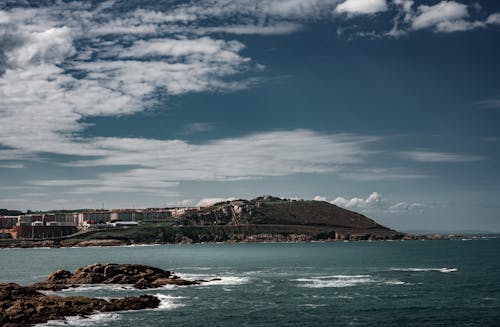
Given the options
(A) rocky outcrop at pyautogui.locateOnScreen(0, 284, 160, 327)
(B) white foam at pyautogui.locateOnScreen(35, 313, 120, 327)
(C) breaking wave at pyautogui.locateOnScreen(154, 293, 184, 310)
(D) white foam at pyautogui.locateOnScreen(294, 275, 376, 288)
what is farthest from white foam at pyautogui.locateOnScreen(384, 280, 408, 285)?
(B) white foam at pyautogui.locateOnScreen(35, 313, 120, 327)

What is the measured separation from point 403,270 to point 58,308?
88.8m

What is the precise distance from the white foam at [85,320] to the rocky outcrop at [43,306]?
1278 mm

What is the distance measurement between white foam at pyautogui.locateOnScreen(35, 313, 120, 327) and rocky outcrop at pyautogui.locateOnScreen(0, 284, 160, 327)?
1278mm

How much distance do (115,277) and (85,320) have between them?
140 feet

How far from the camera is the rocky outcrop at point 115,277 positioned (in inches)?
3971

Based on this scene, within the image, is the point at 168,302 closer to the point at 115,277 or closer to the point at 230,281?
the point at 230,281

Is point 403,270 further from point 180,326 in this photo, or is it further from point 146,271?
point 180,326

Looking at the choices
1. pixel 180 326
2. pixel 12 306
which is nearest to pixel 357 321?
pixel 180 326

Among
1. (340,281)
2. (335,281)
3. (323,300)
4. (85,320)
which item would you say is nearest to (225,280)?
(335,281)

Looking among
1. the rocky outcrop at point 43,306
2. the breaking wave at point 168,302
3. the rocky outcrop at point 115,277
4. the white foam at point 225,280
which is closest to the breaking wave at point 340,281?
the white foam at point 225,280

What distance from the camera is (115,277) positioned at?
107125 mm

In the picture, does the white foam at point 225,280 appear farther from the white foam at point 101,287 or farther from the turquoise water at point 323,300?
the white foam at point 101,287

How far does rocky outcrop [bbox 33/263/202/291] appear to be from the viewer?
10088 centimetres

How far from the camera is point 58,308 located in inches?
2685
